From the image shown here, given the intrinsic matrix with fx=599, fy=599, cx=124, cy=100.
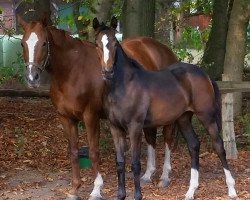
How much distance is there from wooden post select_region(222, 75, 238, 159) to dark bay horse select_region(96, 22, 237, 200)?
1.71m

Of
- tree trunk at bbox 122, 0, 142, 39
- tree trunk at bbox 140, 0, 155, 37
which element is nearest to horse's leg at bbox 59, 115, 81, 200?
tree trunk at bbox 122, 0, 142, 39

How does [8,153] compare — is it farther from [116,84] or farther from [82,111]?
[116,84]

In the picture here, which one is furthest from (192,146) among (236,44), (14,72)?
(14,72)

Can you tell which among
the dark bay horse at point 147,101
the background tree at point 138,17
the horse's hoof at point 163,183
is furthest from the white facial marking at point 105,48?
the background tree at point 138,17

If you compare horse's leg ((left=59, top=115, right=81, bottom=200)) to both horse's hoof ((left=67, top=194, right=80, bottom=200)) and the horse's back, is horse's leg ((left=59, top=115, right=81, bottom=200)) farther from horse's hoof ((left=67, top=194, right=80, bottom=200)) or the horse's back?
the horse's back

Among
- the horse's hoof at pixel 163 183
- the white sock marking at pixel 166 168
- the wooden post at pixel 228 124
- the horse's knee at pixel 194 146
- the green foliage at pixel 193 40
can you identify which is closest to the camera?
the horse's knee at pixel 194 146

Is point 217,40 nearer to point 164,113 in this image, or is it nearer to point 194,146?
point 194,146

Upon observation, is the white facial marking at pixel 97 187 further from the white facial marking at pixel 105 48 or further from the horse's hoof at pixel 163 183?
the white facial marking at pixel 105 48

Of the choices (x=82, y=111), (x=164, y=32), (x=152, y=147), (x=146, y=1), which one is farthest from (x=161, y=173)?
(x=164, y=32)

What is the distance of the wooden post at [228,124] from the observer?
8.60 metres

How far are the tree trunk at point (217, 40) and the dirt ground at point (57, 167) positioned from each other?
2973 mm

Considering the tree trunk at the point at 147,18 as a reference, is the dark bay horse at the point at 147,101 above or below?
below

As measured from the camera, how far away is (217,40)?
41.0 feet

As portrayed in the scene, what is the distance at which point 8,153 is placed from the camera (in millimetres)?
8992
